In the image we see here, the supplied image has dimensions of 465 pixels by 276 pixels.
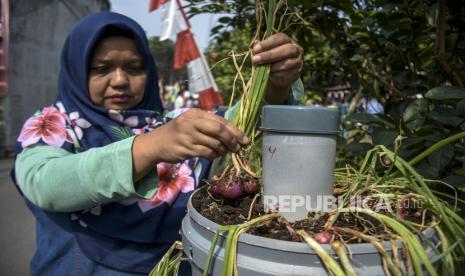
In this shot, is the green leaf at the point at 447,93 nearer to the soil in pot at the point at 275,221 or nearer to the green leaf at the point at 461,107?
the green leaf at the point at 461,107

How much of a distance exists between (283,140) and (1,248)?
11.0ft

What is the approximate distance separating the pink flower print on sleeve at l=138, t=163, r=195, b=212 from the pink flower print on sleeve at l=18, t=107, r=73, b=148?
28 cm

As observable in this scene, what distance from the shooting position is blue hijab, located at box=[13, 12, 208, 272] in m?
1.14

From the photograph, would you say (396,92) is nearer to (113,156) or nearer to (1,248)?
(113,156)

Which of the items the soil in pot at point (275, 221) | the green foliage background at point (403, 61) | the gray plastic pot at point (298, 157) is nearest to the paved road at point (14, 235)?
the green foliage background at point (403, 61)

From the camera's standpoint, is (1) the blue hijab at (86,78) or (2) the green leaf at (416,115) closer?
(2) the green leaf at (416,115)

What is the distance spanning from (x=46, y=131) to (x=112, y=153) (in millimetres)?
392

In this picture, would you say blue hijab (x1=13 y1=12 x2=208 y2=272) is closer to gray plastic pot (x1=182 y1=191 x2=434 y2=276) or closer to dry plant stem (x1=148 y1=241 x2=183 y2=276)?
dry plant stem (x1=148 y1=241 x2=183 y2=276)

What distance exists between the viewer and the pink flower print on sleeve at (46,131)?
109 centimetres

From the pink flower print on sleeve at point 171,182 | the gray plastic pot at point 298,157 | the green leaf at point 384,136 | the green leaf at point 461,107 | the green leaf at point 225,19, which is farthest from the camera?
the green leaf at point 225,19

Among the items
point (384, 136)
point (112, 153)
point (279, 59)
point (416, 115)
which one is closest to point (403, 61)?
point (416, 115)

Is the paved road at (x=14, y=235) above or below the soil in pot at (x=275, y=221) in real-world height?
below

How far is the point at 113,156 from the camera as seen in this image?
0.83 m

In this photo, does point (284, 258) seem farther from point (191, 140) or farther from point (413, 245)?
point (191, 140)
